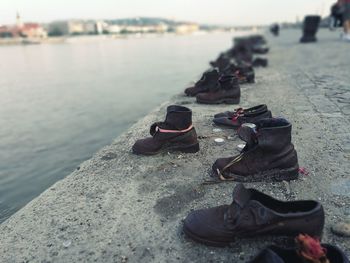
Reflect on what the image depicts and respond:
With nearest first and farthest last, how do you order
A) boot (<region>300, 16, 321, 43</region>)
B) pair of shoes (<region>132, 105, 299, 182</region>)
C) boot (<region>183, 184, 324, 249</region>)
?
boot (<region>183, 184, 324, 249</region>) < pair of shoes (<region>132, 105, 299, 182</region>) < boot (<region>300, 16, 321, 43</region>)

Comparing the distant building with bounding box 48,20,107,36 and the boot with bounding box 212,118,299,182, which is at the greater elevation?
the boot with bounding box 212,118,299,182

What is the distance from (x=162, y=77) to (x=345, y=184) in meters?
14.3

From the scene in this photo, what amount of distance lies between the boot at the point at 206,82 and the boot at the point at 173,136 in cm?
260

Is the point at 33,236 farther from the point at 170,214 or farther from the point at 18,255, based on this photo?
the point at 170,214

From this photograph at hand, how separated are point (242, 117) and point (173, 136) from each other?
3.77 feet

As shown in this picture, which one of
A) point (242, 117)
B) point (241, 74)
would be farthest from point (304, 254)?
point (241, 74)

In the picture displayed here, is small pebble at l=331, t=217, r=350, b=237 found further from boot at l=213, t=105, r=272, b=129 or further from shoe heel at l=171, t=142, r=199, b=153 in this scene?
boot at l=213, t=105, r=272, b=129

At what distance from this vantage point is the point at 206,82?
6.64 meters

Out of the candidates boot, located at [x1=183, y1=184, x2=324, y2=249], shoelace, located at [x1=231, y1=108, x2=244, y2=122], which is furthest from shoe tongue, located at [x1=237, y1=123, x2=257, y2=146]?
shoelace, located at [x1=231, y1=108, x2=244, y2=122]

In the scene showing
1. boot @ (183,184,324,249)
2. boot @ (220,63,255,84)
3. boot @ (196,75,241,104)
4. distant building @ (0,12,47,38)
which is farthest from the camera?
distant building @ (0,12,47,38)

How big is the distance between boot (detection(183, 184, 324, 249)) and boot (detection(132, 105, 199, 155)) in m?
1.45

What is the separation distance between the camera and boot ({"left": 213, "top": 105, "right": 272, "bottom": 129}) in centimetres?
446

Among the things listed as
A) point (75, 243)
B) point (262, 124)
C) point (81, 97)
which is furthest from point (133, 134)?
point (81, 97)

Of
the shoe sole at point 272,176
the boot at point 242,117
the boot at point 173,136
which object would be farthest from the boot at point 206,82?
the shoe sole at point 272,176
